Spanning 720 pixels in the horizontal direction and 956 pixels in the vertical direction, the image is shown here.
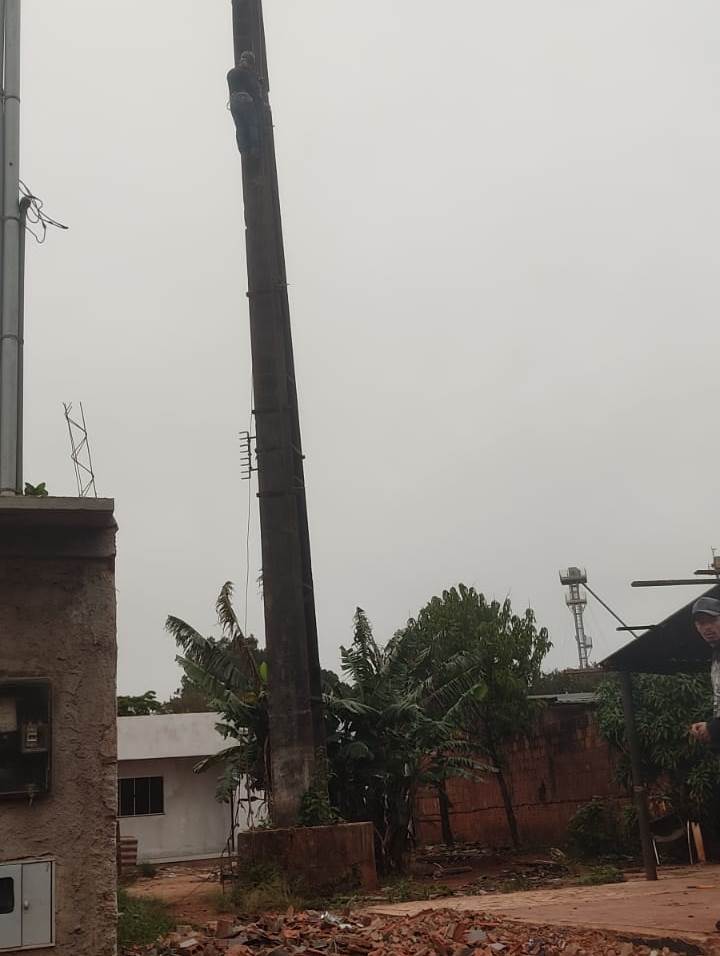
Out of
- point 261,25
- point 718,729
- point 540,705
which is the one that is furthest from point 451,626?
point 718,729

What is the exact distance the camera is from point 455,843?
24.7 meters

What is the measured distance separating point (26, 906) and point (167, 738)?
72.2 ft

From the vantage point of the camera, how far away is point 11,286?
5773mm

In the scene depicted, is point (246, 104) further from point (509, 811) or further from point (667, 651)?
point (509, 811)

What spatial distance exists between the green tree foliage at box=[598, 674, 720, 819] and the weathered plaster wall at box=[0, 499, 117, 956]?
43.5ft

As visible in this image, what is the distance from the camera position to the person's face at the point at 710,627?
8008 mm

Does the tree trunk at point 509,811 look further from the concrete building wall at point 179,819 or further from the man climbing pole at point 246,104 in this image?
the man climbing pole at point 246,104

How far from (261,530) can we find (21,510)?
10326mm

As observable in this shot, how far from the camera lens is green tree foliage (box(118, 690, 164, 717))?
36.8 meters

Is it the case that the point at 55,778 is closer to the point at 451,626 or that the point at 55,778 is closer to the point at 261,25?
the point at 261,25

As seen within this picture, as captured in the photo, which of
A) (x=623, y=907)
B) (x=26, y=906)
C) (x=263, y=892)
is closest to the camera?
(x=26, y=906)

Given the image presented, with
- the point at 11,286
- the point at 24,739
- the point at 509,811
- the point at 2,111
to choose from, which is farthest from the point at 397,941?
the point at 509,811

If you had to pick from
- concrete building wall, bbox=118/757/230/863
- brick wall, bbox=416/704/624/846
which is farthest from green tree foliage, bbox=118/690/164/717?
brick wall, bbox=416/704/624/846

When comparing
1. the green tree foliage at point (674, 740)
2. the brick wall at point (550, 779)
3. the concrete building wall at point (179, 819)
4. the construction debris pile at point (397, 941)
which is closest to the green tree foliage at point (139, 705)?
the concrete building wall at point (179, 819)
